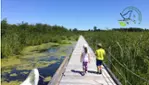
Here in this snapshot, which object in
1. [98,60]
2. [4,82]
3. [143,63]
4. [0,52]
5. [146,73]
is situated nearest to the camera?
[146,73]

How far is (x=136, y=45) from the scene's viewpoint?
744 cm

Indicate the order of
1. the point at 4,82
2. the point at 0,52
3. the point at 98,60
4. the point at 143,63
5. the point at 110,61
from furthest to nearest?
the point at 0,52 < the point at 4,82 < the point at 110,61 < the point at 98,60 < the point at 143,63

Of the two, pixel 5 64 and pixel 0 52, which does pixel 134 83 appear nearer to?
pixel 5 64

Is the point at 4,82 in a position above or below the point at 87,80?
below

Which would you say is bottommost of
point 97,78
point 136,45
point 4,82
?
point 4,82

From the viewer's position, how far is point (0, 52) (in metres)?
16.0

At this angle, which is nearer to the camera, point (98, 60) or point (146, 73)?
point (146, 73)

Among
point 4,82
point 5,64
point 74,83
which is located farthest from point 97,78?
point 5,64

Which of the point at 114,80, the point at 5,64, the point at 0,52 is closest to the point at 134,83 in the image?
the point at 114,80

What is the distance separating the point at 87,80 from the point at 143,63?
1.78 meters

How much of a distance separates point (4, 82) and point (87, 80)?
410cm

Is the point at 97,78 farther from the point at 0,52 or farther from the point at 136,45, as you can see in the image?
the point at 0,52

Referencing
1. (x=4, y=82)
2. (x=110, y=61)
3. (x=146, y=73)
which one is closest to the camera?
(x=146, y=73)

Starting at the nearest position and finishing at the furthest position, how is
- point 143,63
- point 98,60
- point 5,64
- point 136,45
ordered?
point 143,63
point 136,45
point 98,60
point 5,64
